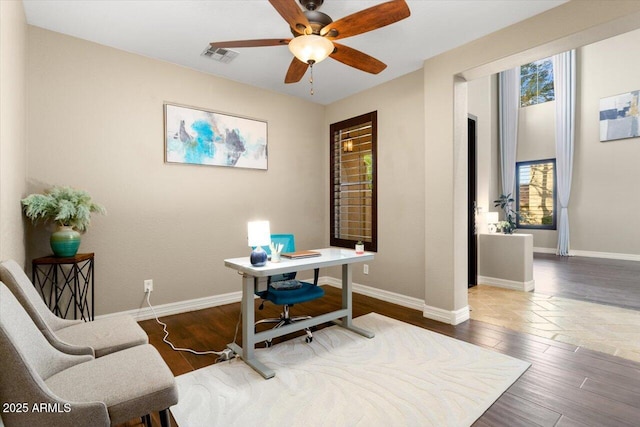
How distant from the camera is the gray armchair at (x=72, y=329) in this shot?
1606 mm

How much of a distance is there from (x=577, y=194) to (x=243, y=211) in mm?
7864

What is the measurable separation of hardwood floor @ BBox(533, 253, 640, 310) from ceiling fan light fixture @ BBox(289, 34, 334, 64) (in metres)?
4.45

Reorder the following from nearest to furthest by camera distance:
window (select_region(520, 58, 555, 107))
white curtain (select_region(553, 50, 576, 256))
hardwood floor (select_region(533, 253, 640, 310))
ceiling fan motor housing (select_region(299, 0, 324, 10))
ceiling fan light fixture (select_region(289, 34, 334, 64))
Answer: ceiling fan light fixture (select_region(289, 34, 334, 64)), ceiling fan motor housing (select_region(299, 0, 324, 10)), hardwood floor (select_region(533, 253, 640, 310)), white curtain (select_region(553, 50, 576, 256)), window (select_region(520, 58, 555, 107))

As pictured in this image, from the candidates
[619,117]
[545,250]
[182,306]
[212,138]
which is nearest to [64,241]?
[182,306]

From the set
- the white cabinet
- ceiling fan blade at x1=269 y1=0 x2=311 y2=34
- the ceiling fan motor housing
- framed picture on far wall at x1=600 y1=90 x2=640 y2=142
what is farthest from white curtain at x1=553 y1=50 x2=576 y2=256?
ceiling fan blade at x1=269 y1=0 x2=311 y2=34

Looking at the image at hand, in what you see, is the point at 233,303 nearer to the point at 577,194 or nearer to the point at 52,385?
the point at 52,385

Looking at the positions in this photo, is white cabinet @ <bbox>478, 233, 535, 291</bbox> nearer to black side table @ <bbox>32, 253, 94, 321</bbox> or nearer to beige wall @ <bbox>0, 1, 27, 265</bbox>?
black side table @ <bbox>32, 253, 94, 321</bbox>

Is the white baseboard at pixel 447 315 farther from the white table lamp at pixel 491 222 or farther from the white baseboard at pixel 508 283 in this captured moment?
the white table lamp at pixel 491 222

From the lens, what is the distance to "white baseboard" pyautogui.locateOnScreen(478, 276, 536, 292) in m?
4.52

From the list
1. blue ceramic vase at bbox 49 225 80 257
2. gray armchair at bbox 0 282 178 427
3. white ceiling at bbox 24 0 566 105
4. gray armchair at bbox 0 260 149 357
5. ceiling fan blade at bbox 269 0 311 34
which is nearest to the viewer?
gray armchair at bbox 0 282 178 427

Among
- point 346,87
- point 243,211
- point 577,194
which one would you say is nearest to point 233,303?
point 243,211

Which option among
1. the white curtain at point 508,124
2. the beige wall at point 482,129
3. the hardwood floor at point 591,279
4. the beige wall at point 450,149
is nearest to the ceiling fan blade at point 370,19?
the beige wall at point 450,149

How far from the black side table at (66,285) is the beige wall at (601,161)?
31.0ft

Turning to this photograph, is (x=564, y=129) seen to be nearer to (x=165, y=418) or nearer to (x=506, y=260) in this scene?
(x=506, y=260)
